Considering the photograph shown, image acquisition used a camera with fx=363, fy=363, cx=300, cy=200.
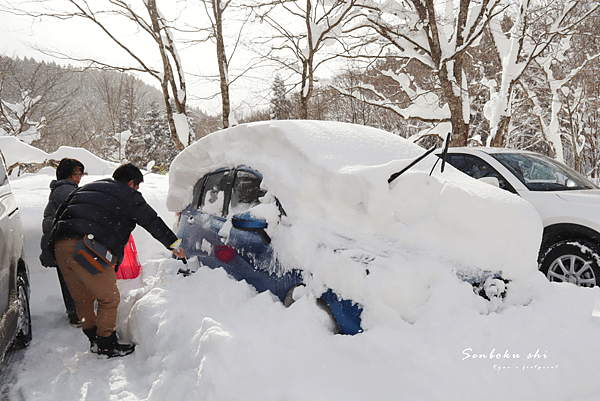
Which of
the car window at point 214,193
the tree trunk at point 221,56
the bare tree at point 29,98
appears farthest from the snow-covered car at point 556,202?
the bare tree at point 29,98

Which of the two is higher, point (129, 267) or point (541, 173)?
point (541, 173)

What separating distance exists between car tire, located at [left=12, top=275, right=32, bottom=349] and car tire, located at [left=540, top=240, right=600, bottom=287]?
5194mm

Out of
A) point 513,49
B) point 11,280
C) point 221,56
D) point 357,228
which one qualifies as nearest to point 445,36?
point 513,49

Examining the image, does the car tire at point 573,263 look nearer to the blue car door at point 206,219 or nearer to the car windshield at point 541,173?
the car windshield at point 541,173

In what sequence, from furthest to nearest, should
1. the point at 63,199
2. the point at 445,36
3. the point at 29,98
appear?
the point at 29,98 → the point at 445,36 → the point at 63,199

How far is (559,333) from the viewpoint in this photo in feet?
7.54

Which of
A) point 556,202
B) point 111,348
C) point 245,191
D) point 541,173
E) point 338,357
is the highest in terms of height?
point 541,173

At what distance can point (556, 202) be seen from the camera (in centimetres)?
414

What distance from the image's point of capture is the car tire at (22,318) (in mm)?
3083

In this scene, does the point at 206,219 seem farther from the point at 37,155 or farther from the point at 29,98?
the point at 29,98

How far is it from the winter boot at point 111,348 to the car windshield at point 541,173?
15.6 feet

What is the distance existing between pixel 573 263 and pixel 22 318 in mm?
5374

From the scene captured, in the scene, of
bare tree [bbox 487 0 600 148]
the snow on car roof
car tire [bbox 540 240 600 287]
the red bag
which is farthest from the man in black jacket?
bare tree [bbox 487 0 600 148]

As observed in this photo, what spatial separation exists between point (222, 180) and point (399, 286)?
2.10 metres
